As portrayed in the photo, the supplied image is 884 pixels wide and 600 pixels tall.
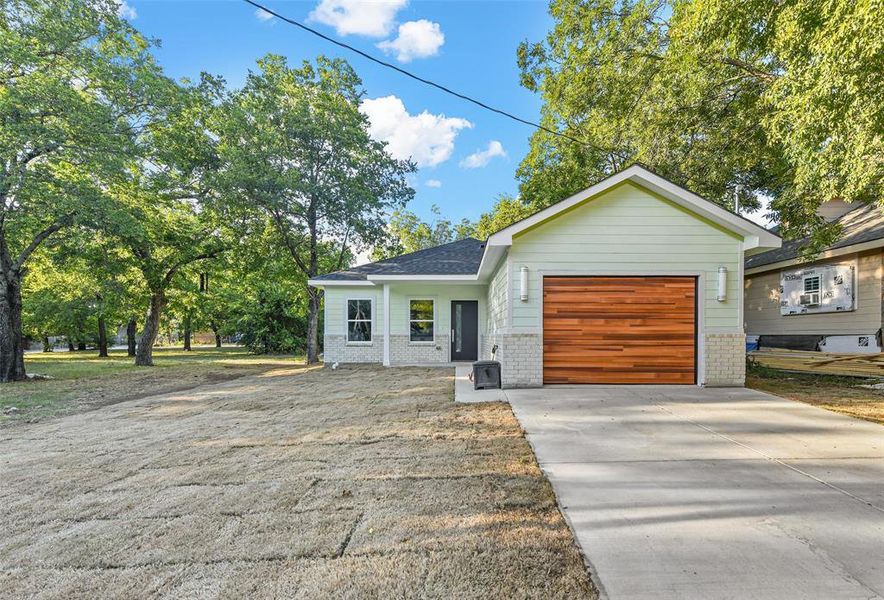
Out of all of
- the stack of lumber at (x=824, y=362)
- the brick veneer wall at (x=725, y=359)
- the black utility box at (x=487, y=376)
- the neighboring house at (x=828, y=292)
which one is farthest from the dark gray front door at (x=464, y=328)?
the neighboring house at (x=828, y=292)

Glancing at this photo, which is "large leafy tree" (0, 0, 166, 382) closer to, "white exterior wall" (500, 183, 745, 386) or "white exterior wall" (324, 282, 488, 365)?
"white exterior wall" (324, 282, 488, 365)

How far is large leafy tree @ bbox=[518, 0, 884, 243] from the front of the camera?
488 centimetres

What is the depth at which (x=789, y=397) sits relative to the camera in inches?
282

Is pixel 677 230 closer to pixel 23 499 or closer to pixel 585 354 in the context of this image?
pixel 585 354

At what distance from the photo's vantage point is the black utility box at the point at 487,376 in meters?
8.23

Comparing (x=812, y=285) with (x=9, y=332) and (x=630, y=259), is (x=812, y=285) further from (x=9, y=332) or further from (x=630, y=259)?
(x=9, y=332)

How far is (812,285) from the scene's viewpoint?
483 inches

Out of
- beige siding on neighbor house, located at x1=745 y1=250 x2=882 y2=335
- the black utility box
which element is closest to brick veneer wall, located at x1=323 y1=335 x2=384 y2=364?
the black utility box

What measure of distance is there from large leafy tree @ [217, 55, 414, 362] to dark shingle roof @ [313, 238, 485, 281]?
3322 millimetres

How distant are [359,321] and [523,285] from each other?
821cm

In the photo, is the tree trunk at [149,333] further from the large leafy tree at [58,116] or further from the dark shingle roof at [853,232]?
the dark shingle roof at [853,232]

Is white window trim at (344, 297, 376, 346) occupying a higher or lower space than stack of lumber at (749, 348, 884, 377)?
higher

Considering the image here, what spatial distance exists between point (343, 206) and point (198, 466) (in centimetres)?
1433

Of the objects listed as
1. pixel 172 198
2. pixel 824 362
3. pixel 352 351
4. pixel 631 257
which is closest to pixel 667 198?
pixel 631 257
